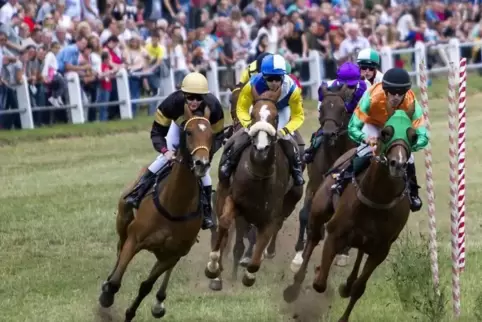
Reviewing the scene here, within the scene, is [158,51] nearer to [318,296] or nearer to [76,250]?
[76,250]

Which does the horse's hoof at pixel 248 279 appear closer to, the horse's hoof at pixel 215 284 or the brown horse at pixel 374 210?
the horse's hoof at pixel 215 284

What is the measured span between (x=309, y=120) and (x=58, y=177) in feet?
27.2

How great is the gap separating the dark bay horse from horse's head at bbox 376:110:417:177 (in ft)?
10.8

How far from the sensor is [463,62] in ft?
39.3

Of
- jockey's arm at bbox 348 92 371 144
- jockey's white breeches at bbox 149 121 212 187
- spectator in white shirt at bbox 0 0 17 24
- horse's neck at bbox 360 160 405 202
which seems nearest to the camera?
horse's neck at bbox 360 160 405 202

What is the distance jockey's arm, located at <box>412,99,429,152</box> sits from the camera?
1100 cm

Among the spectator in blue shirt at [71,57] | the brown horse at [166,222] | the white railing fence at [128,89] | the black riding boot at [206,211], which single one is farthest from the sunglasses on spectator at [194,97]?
the spectator in blue shirt at [71,57]

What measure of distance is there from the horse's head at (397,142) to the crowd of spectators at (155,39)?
45.7 ft

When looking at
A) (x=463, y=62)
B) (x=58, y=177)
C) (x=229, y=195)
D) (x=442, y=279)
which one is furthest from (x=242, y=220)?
(x=58, y=177)

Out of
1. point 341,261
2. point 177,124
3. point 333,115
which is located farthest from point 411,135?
point 341,261

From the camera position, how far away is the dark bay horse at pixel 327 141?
14.4 metres

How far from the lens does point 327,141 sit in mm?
14695

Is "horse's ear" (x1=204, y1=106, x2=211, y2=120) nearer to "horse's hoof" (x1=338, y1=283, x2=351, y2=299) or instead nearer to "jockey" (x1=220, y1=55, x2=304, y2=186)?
"jockey" (x1=220, y1=55, x2=304, y2=186)

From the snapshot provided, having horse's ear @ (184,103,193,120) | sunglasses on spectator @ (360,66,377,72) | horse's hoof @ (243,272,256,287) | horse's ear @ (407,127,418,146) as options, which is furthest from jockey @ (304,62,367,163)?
horse's ear @ (407,127,418,146)
